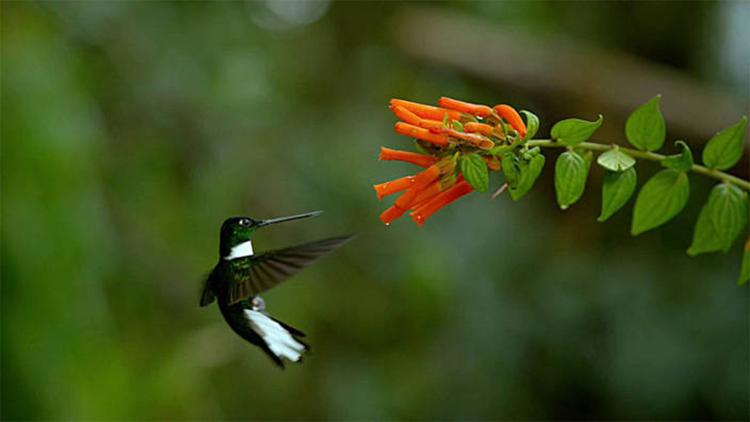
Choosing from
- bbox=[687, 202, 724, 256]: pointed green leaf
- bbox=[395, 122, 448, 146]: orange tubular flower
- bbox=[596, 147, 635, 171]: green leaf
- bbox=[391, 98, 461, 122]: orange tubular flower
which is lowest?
bbox=[687, 202, 724, 256]: pointed green leaf

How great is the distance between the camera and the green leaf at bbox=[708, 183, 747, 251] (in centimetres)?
64

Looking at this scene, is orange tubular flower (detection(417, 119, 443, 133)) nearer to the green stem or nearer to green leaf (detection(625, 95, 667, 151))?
the green stem

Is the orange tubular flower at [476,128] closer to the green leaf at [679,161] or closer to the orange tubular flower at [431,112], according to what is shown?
the orange tubular flower at [431,112]

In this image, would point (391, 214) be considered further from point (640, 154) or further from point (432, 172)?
point (640, 154)

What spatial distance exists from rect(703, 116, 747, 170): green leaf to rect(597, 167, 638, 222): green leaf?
81 millimetres

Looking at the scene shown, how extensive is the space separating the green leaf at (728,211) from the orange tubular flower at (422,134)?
24 cm

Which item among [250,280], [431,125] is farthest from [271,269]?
[431,125]

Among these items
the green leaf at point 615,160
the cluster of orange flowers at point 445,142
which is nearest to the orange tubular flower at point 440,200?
the cluster of orange flowers at point 445,142

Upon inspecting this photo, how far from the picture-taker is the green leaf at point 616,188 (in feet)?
1.99

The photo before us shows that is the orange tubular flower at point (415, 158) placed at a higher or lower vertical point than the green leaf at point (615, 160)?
higher

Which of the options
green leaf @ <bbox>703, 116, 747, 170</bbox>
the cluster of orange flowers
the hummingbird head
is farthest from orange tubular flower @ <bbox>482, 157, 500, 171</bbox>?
green leaf @ <bbox>703, 116, 747, 170</bbox>

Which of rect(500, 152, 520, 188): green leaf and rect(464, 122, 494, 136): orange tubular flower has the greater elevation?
rect(464, 122, 494, 136): orange tubular flower

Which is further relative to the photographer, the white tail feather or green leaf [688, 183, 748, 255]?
green leaf [688, 183, 748, 255]

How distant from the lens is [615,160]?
0.60 meters
